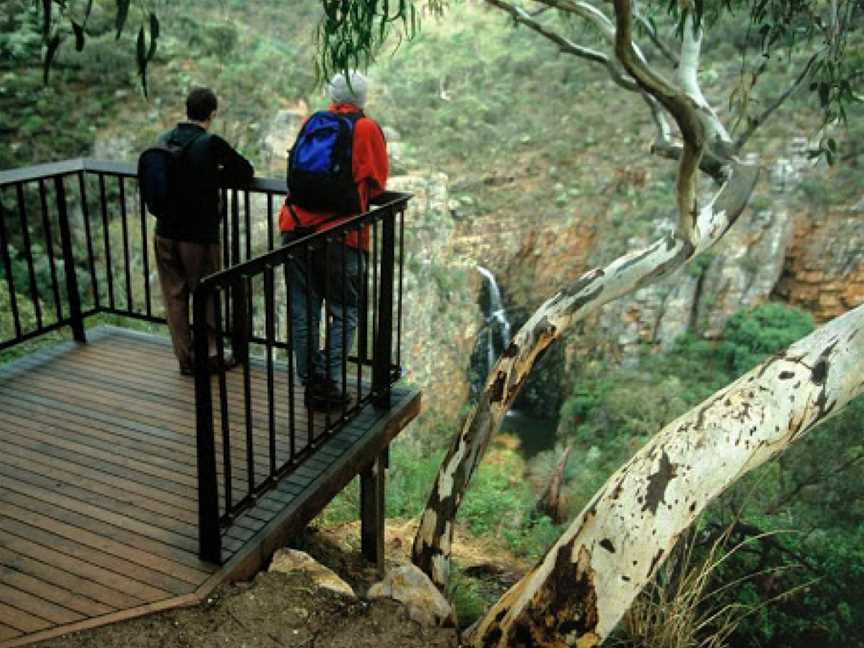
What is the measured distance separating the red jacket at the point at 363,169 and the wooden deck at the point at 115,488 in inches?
39.1

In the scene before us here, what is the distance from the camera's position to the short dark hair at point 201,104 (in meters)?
3.85

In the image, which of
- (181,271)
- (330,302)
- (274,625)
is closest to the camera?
(274,625)

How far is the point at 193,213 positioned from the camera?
13.3 feet

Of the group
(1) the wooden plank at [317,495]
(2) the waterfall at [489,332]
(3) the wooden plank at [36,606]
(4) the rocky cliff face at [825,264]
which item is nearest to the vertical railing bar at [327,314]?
(1) the wooden plank at [317,495]

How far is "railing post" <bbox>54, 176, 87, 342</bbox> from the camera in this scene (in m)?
4.44

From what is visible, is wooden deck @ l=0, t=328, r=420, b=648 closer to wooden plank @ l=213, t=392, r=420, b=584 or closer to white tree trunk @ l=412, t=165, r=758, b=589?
wooden plank @ l=213, t=392, r=420, b=584

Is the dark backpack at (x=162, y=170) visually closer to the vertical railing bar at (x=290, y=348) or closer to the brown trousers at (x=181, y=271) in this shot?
the brown trousers at (x=181, y=271)

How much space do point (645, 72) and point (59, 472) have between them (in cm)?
320

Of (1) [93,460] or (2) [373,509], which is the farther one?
(2) [373,509]

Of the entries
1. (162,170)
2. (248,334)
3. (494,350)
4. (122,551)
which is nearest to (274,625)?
(122,551)

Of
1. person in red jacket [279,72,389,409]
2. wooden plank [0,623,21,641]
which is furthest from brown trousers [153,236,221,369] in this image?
wooden plank [0,623,21,641]

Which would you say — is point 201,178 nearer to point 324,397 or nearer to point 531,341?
point 324,397

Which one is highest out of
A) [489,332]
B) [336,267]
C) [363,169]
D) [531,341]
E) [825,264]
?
[363,169]

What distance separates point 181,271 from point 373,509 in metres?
1.65
